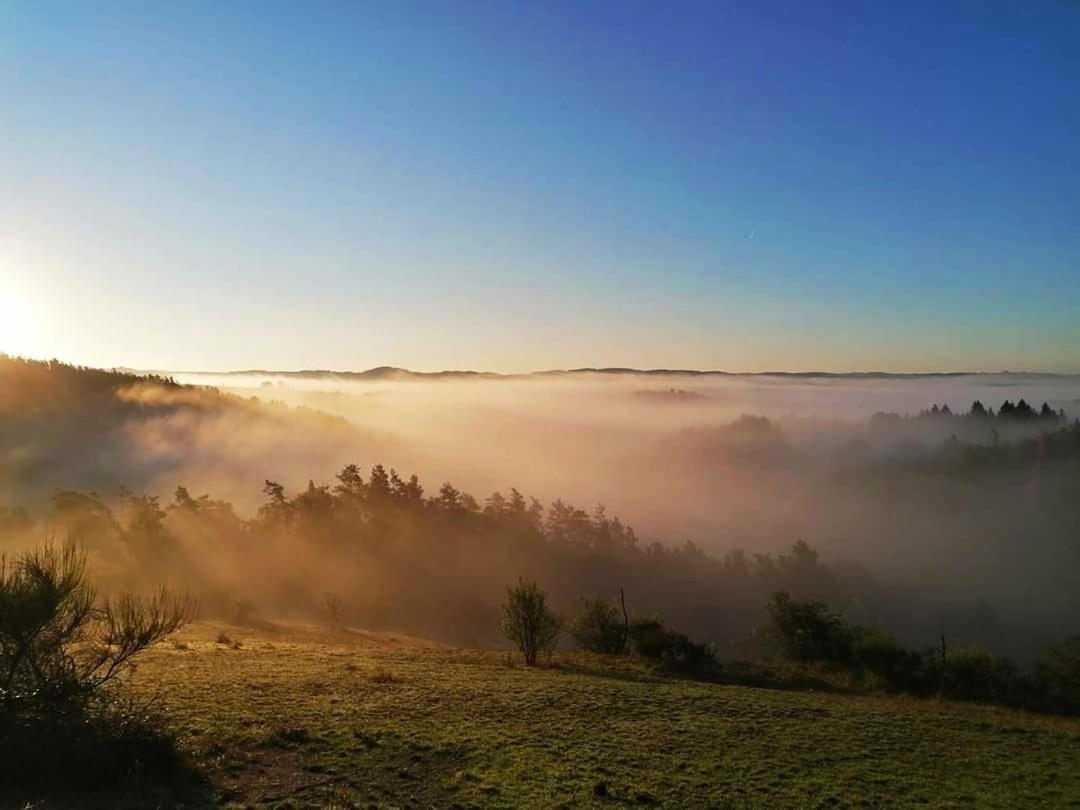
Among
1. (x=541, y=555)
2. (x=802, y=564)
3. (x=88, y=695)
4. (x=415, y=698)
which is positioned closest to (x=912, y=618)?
(x=802, y=564)

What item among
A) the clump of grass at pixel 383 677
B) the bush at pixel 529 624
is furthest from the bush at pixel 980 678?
the clump of grass at pixel 383 677

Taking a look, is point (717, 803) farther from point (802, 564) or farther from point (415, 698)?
point (802, 564)

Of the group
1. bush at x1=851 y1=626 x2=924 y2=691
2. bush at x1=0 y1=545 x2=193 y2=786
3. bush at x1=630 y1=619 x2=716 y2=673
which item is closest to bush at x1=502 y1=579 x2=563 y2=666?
bush at x1=630 y1=619 x2=716 y2=673

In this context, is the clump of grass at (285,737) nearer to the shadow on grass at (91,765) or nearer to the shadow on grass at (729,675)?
the shadow on grass at (91,765)

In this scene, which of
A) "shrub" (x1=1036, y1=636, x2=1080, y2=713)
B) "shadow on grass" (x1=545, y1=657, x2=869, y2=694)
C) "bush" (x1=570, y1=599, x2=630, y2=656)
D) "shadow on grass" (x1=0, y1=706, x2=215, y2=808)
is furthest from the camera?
"bush" (x1=570, y1=599, x2=630, y2=656)

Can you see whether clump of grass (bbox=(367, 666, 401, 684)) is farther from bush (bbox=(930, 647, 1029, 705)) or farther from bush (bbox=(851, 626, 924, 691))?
bush (bbox=(930, 647, 1029, 705))

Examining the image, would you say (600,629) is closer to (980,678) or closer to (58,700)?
(980,678)
